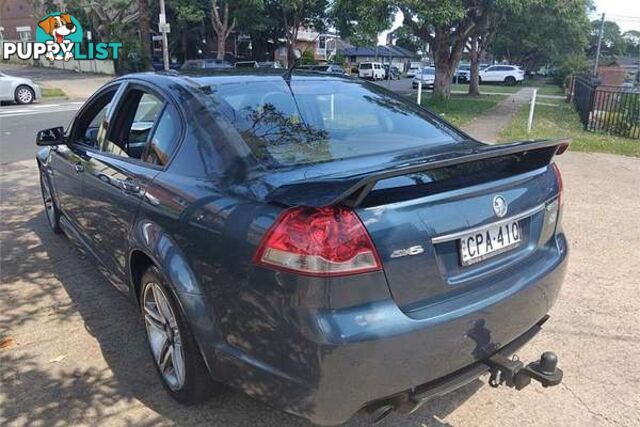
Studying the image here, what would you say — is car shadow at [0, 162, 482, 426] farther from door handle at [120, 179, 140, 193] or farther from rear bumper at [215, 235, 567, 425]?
door handle at [120, 179, 140, 193]

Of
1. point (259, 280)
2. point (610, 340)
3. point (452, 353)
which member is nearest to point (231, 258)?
point (259, 280)

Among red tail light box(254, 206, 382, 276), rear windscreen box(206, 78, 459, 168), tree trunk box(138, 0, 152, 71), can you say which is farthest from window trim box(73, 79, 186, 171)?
tree trunk box(138, 0, 152, 71)

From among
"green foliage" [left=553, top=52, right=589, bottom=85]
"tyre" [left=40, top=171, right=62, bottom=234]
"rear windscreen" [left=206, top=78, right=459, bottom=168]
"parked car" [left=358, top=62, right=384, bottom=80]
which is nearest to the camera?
"rear windscreen" [left=206, top=78, right=459, bottom=168]

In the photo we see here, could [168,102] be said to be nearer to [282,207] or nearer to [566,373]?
[282,207]

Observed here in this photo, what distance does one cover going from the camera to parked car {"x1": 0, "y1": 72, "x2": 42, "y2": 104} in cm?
1928

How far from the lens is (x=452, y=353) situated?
2275 mm

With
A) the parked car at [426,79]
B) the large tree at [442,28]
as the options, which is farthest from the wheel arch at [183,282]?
the parked car at [426,79]

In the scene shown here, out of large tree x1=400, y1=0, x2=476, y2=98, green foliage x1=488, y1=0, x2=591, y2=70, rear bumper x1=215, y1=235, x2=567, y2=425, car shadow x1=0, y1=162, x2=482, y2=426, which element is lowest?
car shadow x1=0, y1=162, x2=482, y2=426

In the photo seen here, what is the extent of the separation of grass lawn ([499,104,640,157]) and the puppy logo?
3347 centimetres

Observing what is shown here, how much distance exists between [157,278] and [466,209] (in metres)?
1.54

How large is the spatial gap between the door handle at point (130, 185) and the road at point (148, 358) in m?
1.01

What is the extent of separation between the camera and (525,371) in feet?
8.02

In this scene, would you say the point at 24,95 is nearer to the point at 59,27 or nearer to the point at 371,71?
the point at 59,27

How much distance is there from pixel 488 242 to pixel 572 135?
39.9 ft
